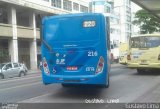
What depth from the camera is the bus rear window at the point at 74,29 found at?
39.6ft

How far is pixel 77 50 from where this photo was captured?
12086 mm

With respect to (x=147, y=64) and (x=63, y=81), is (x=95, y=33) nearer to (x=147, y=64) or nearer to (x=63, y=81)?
(x=63, y=81)

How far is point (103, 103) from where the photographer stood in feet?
36.0

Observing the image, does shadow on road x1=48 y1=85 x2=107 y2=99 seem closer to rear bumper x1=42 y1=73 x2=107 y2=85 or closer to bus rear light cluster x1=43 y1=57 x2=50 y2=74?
rear bumper x1=42 y1=73 x2=107 y2=85

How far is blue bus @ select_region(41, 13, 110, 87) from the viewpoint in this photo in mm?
11969

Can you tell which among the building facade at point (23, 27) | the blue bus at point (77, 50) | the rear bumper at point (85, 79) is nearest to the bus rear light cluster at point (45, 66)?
the blue bus at point (77, 50)

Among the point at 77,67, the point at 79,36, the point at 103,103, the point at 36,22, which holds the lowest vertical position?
the point at 103,103

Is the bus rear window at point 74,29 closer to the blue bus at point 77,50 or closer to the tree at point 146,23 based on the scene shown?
the blue bus at point 77,50

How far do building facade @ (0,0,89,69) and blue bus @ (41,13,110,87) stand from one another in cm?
2880

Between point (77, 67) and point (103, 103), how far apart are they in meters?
1.74

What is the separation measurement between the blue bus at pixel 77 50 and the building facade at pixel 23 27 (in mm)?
28795

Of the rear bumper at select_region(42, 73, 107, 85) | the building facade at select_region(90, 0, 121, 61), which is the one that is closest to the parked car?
the rear bumper at select_region(42, 73, 107, 85)

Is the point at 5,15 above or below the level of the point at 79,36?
above

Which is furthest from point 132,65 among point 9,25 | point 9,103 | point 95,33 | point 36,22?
point 36,22
